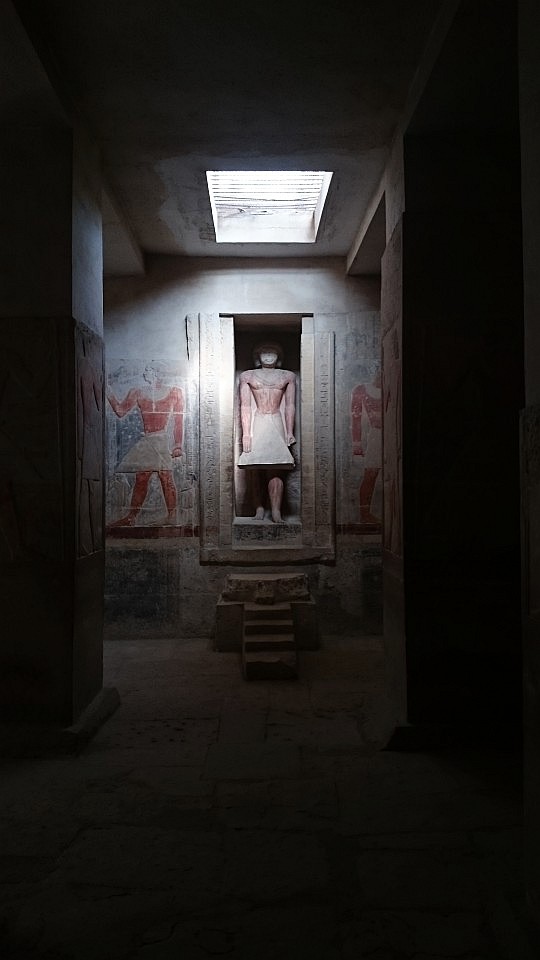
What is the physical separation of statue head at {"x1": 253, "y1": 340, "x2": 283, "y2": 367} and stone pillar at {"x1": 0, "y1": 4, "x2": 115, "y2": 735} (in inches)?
148

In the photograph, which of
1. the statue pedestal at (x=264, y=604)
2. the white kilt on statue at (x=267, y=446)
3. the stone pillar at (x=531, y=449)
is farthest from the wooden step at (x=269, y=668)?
the stone pillar at (x=531, y=449)

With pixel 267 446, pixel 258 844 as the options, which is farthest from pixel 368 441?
pixel 258 844

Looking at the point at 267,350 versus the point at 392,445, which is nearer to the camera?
the point at 392,445

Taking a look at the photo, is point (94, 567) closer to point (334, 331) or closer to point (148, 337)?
point (148, 337)

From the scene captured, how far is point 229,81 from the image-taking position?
12.8 ft

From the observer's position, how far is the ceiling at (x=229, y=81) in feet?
11.1

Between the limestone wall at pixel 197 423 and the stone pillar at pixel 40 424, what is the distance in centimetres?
304

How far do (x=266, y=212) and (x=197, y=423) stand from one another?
2290mm

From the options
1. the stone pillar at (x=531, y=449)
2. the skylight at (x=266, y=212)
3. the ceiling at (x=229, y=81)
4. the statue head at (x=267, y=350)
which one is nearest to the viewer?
the stone pillar at (x=531, y=449)

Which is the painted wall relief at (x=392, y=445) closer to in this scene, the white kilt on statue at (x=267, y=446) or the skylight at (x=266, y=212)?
the skylight at (x=266, y=212)

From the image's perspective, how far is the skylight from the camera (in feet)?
20.4

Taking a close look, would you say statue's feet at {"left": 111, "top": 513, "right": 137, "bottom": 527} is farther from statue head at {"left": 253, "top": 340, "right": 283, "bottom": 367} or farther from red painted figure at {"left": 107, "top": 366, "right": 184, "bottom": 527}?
statue head at {"left": 253, "top": 340, "right": 283, "bottom": 367}

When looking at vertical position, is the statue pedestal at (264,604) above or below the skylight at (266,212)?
below

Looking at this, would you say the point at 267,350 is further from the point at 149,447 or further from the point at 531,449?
the point at 531,449
